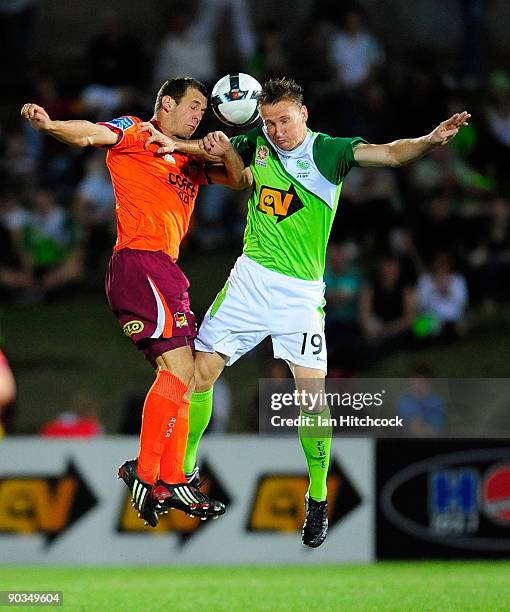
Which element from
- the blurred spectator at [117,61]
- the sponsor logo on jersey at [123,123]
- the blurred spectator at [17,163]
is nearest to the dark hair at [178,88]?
the sponsor logo on jersey at [123,123]

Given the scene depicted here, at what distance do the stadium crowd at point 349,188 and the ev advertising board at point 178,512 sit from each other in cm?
159

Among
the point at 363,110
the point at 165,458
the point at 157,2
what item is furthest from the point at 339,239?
the point at 165,458

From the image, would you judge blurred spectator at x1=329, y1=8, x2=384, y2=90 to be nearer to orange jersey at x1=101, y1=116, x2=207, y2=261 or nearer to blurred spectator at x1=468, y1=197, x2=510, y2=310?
blurred spectator at x1=468, y1=197, x2=510, y2=310

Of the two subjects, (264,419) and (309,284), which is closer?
(309,284)

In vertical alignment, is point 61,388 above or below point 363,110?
below

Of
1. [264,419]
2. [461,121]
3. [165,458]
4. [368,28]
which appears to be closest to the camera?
[461,121]

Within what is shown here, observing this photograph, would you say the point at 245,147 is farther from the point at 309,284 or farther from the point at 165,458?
the point at 165,458

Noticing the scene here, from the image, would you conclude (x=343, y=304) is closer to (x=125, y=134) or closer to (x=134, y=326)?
(x=134, y=326)

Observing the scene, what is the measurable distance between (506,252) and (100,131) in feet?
28.6

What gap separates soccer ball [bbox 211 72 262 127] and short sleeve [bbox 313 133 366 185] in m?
0.48

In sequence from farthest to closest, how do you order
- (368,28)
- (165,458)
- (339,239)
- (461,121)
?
1. (368,28)
2. (339,239)
3. (165,458)
4. (461,121)

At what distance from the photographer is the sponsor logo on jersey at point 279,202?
29.0ft

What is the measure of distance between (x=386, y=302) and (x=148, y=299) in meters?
6.97

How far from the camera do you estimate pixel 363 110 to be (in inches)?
663
